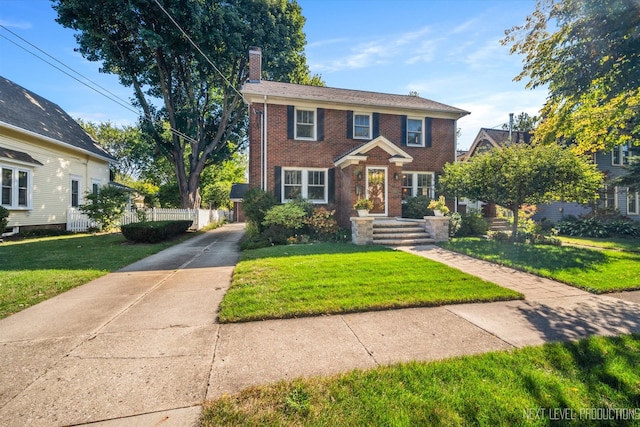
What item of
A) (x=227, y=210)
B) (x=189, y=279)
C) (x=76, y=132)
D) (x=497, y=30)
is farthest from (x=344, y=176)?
(x=227, y=210)

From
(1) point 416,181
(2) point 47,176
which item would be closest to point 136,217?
(2) point 47,176

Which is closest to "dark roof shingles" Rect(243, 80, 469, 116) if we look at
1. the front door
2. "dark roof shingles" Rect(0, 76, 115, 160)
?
the front door

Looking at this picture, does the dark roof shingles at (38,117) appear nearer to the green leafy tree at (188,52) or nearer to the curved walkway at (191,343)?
the green leafy tree at (188,52)

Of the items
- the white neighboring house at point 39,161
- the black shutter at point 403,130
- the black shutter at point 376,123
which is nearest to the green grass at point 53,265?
the white neighboring house at point 39,161

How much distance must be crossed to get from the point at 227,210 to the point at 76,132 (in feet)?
69.4

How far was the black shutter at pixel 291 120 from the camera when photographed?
12.9 m

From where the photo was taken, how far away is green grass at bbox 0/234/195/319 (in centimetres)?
469

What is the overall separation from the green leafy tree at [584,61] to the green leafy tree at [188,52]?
13.1 m

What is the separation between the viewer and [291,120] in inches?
509

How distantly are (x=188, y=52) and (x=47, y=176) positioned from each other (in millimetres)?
10235

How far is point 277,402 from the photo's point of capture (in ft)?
A: 6.97

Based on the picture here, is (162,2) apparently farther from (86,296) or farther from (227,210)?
(227,210)

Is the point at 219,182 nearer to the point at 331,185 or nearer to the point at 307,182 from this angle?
the point at 307,182

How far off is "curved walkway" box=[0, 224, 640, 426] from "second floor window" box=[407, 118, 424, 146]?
10.8 m
